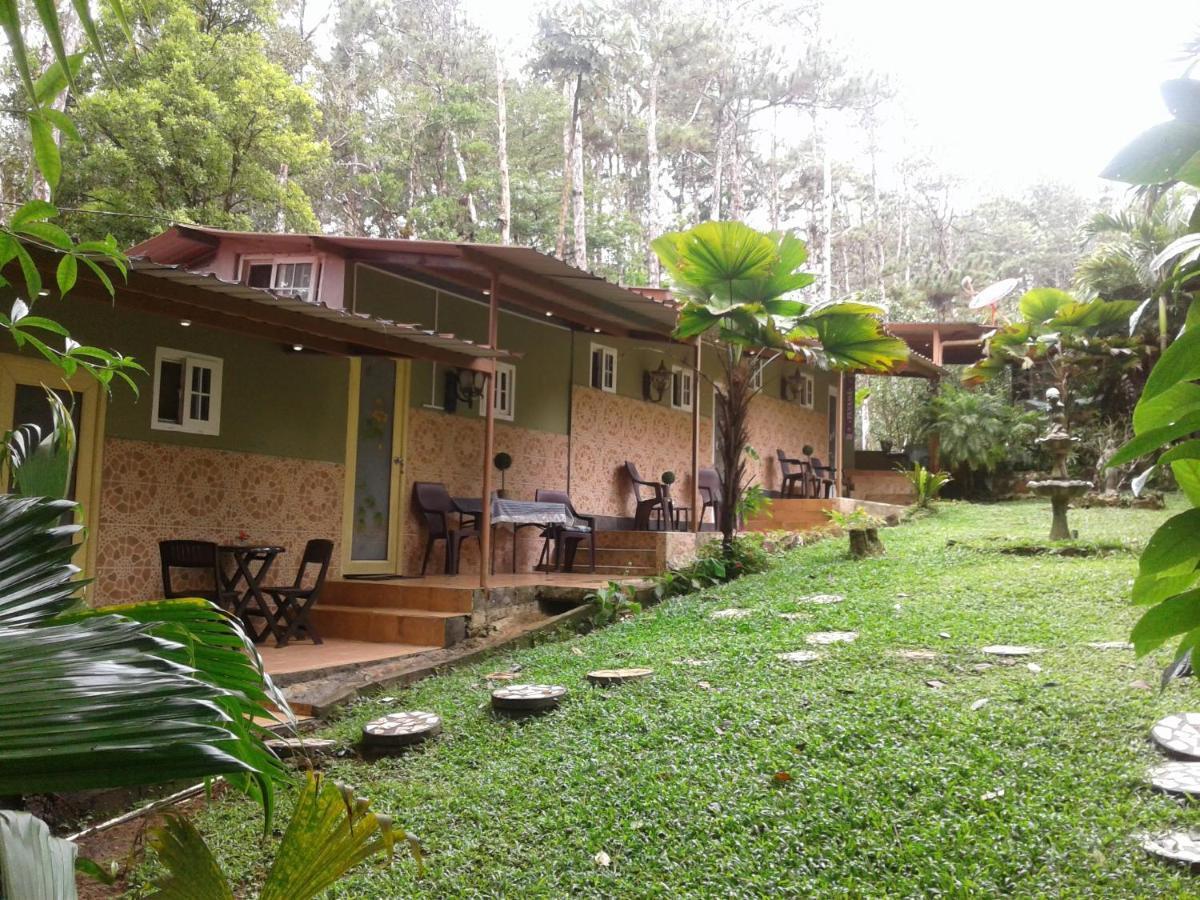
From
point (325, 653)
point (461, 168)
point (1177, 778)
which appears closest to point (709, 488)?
point (325, 653)

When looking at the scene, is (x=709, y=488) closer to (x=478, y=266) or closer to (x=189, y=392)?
(x=478, y=266)

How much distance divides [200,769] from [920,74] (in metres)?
39.0

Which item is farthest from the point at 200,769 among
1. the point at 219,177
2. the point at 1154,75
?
the point at 219,177

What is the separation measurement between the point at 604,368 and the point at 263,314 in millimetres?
6302

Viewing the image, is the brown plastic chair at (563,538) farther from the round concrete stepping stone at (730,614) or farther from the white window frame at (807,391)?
the white window frame at (807,391)

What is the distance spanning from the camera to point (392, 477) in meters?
9.68

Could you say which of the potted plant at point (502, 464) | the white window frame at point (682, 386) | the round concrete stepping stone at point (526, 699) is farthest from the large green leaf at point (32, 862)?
the white window frame at point (682, 386)

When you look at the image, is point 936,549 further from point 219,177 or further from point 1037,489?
point 219,177

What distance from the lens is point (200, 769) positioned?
0.73 metres

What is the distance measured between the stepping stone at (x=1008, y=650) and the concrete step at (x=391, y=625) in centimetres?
412

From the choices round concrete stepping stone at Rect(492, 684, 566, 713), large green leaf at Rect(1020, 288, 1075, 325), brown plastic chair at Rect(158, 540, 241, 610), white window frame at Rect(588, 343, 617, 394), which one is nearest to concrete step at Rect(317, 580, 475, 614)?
brown plastic chair at Rect(158, 540, 241, 610)

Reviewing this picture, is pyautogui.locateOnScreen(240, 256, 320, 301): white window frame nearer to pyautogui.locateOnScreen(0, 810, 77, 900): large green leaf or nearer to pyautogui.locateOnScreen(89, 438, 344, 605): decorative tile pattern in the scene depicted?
pyautogui.locateOnScreen(89, 438, 344, 605): decorative tile pattern

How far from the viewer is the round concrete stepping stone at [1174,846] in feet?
10.8

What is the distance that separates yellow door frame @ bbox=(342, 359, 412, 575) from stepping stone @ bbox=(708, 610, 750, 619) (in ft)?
11.1
